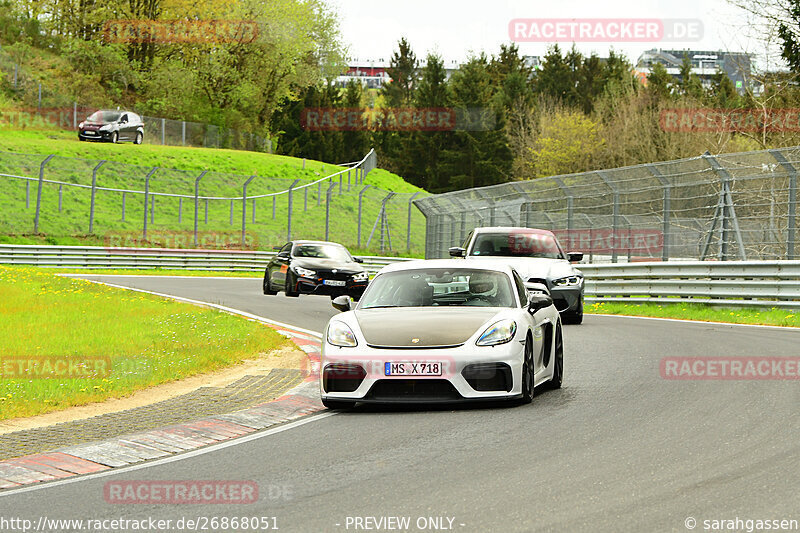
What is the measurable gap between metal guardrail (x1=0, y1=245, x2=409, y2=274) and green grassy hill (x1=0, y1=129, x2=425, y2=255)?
2.14 meters

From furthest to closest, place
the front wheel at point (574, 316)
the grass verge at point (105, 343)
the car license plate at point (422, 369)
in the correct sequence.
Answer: the front wheel at point (574, 316), the grass verge at point (105, 343), the car license plate at point (422, 369)

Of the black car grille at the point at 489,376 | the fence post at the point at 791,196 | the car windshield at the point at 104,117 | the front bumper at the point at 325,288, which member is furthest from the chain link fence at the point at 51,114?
the black car grille at the point at 489,376

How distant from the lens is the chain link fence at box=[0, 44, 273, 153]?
6706cm

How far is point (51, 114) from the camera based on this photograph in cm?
6756

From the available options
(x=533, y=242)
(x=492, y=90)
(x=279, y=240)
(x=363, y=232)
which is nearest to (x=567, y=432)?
(x=533, y=242)

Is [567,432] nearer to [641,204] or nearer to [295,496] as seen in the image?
[295,496]

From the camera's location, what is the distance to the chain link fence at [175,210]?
4234cm

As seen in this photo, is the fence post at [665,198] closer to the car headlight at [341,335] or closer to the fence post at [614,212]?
the fence post at [614,212]

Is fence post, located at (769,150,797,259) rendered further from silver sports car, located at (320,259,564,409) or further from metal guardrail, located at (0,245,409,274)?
metal guardrail, located at (0,245,409,274)

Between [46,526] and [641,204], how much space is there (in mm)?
21033

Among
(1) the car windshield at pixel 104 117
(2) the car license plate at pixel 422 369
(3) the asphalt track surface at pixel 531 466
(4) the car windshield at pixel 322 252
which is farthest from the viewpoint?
(1) the car windshield at pixel 104 117

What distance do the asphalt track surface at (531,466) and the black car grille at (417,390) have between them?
0.53 feet

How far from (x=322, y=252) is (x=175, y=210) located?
89.9 ft

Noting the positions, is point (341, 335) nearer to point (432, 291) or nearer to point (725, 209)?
point (432, 291)
